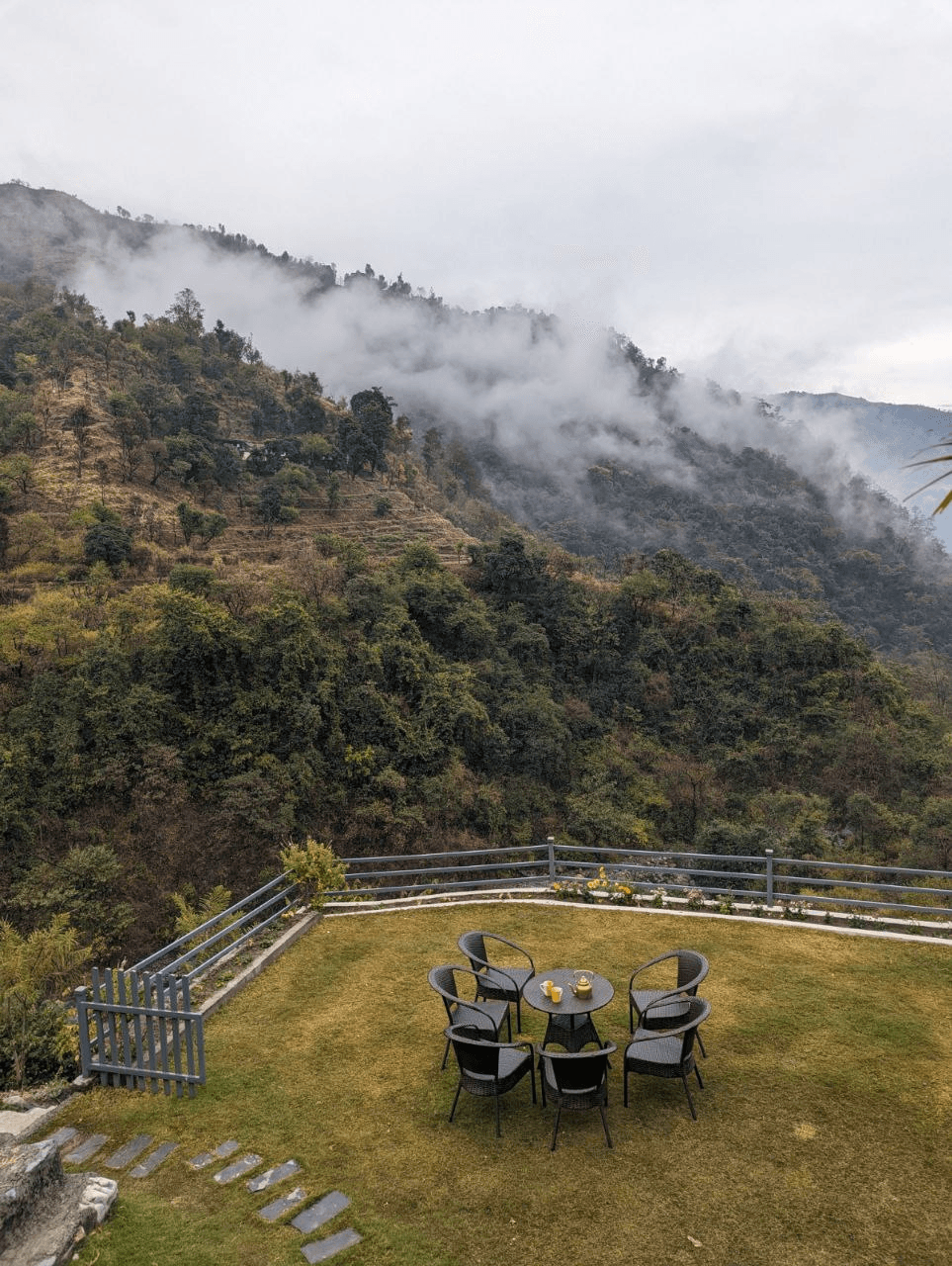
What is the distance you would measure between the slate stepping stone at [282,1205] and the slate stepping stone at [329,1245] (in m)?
0.31

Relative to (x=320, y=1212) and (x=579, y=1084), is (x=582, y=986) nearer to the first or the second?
(x=579, y=1084)

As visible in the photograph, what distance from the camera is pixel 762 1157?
4531mm

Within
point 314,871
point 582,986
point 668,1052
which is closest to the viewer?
point 668,1052

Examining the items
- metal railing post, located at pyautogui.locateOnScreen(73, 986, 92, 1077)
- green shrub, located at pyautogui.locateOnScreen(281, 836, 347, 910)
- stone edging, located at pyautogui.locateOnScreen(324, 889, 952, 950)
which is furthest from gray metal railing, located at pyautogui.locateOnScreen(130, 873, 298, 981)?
stone edging, located at pyautogui.locateOnScreen(324, 889, 952, 950)

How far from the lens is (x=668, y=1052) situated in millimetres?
5020

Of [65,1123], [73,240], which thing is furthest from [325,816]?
[73,240]

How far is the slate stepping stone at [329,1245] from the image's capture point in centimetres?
396

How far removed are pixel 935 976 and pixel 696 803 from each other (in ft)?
62.5

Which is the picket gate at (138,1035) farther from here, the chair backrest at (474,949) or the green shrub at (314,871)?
the green shrub at (314,871)

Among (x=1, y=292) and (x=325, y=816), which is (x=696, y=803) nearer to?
(x=325, y=816)

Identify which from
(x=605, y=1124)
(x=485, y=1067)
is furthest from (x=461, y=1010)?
(x=605, y=1124)

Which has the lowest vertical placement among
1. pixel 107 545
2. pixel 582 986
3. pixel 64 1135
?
pixel 64 1135

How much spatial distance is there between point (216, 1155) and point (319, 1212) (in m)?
0.94

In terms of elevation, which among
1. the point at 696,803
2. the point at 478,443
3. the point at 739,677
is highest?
the point at 478,443
